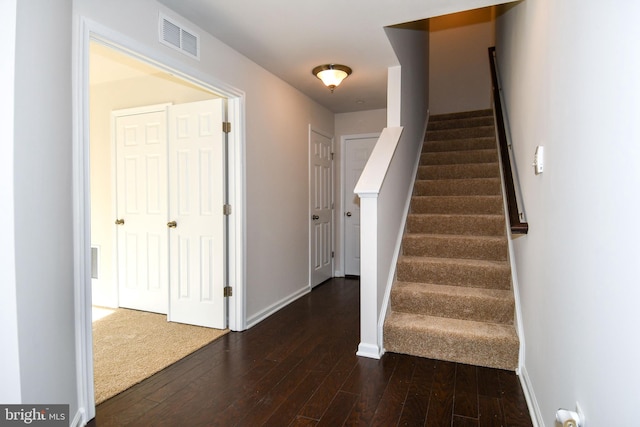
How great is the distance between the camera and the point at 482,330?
8.01ft

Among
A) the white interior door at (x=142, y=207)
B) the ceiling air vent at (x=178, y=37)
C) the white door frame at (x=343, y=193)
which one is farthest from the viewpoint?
the white door frame at (x=343, y=193)

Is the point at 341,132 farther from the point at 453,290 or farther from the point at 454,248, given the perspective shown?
the point at 453,290

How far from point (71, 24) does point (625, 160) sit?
2.26 metres

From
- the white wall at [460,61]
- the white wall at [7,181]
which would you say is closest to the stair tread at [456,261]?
the white wall at [7,181]

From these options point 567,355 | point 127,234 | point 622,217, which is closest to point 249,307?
point 127,234

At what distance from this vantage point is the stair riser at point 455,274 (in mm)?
2748

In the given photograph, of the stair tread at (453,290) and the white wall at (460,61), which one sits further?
the white wall at (460,61)

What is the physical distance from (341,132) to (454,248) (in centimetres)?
261

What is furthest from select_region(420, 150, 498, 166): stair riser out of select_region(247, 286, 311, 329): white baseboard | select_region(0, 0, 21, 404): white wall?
select_region(0, 0, 21, 404): white wall

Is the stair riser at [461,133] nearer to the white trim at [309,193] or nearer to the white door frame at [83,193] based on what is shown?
the white trim at [309,193]

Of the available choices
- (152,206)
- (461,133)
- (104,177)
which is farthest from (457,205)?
(104,177)

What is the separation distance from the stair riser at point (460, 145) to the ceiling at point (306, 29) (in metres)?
1.28

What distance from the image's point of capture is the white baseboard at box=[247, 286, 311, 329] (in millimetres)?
3204

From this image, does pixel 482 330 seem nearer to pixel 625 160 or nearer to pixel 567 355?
pixel 567 355
